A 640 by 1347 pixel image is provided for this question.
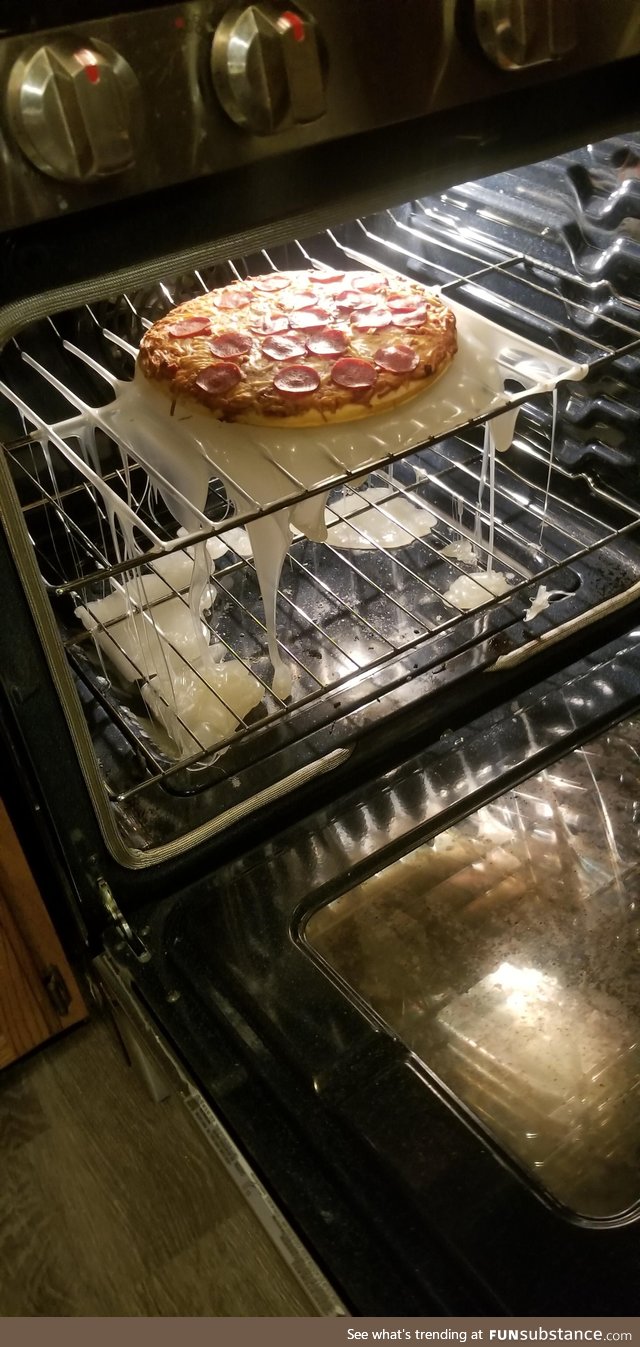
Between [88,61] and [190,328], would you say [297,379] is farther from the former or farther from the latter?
[88,61]

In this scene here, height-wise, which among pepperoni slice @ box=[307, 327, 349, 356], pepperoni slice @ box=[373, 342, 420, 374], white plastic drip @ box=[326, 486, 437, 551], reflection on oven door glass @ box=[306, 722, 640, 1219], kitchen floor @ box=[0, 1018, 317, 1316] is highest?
pepperoni slice @ box=[307, 327, 349, 356]

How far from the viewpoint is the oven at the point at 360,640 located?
64cm

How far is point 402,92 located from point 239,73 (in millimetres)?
127

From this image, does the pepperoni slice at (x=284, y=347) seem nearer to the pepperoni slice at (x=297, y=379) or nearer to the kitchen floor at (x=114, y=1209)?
the pepperoni slice at (x=297, y=379)

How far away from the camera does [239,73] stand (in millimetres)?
583

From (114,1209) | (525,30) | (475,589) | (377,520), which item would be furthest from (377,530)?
(114,1209)

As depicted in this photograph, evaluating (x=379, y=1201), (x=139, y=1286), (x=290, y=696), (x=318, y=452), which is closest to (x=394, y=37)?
(x=318, y=452)

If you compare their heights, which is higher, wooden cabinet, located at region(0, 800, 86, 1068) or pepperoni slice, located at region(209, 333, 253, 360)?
pepperoni slice, located at region(209, 333, 253, 360)

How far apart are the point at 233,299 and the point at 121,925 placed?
69 cm

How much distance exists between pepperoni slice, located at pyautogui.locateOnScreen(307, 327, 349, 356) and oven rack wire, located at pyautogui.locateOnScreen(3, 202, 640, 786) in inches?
8.3

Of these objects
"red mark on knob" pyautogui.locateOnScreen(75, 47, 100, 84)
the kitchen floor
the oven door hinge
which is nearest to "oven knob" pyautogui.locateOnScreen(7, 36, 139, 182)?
"red mark on knob" pyautogui.locateOnScreen(75, 47, 100, 84)

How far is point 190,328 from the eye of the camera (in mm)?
1081

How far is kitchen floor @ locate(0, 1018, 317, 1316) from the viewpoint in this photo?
101 cm

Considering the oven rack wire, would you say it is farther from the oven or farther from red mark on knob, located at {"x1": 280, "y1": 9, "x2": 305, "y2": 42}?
red mark on knob, located at {"x1": 280, "y1": 9, "x2": 305, "y2": 42}
